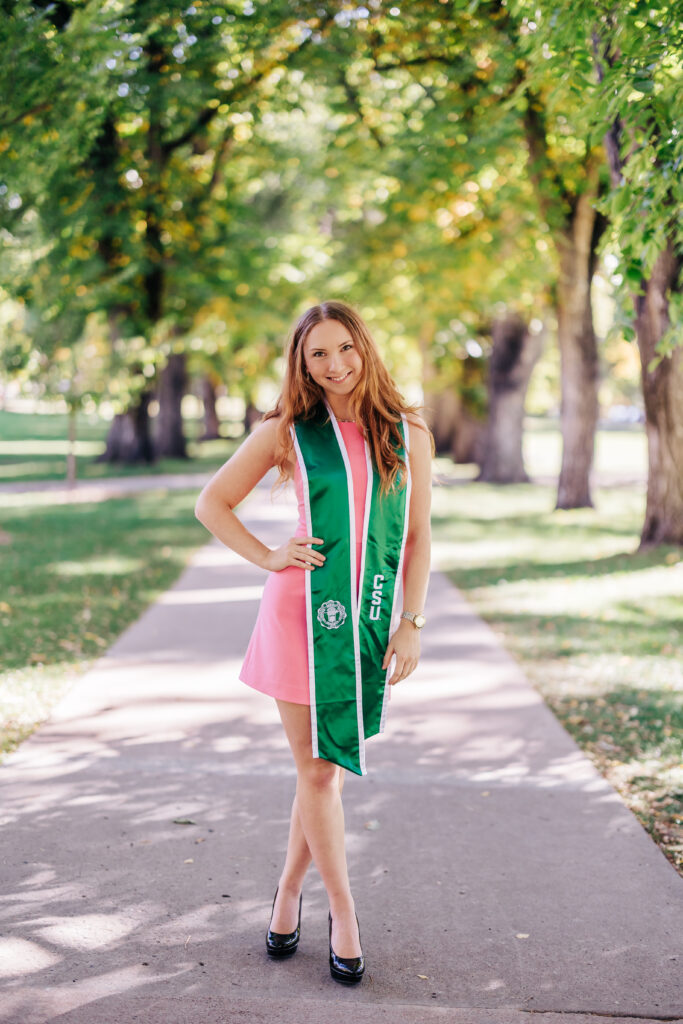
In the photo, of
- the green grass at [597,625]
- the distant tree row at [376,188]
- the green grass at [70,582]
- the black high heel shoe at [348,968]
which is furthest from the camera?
the green grass at [70,582]

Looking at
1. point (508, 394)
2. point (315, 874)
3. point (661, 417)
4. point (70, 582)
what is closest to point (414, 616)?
point (315, 874)

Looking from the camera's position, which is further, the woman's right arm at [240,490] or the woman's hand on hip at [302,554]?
the woman's right arm at [240,490]

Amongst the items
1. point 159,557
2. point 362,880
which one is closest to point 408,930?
point 362,880

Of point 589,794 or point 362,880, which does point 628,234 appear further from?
point 362,880

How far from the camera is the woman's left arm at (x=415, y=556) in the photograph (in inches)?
128

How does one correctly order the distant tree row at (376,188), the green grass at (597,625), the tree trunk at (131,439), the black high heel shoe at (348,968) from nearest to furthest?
the black high heel shoe at (348,968)
the distant tree row at (376,188)
the green grass at (597,625)
the tree trunk at (131,439)

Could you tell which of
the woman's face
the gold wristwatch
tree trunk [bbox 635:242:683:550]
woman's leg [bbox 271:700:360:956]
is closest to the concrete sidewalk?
woman's leg [bbox 271:700:360:956]

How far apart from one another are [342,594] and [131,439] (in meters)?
25.0

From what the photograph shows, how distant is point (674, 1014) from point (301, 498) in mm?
1798

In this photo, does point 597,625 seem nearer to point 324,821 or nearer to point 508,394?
point 324,821

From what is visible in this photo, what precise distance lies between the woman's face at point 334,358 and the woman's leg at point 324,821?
976 millimetres

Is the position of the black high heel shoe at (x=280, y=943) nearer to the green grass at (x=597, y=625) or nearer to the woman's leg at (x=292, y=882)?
the woman's leg at (x=292, y=882)

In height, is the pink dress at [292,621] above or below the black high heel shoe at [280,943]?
above

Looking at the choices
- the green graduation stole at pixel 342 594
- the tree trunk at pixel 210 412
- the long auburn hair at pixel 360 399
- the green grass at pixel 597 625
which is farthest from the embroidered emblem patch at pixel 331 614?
the tree trunk at pixel 210 412
